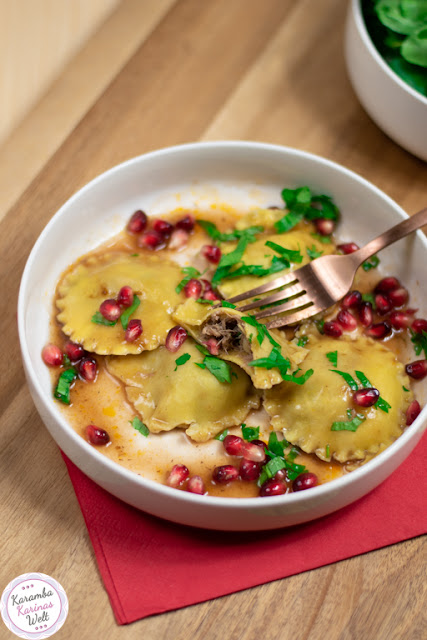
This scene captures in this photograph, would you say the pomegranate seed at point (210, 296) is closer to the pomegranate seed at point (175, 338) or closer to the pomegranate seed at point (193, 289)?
the pomegranate seed at point (193, 289)

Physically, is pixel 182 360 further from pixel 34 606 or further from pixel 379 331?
pixel 34 606

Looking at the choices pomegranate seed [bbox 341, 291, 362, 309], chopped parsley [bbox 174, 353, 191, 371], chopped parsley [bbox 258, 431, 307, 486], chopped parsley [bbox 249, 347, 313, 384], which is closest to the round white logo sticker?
chopped parsley [bbox 258, 431, 307, 486]

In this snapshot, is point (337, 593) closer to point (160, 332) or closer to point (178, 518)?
point (178, 518)

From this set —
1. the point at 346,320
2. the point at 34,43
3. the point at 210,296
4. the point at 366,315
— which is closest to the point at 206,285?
the point at 210,296

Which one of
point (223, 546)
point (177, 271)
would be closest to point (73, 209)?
A: point (177, 271)

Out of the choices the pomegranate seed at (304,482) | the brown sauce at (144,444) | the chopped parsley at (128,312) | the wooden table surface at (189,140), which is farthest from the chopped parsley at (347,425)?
the chopped parsley at (128,312)

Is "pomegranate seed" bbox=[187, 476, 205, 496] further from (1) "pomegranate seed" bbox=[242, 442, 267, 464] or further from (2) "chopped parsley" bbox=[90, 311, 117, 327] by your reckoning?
(2) "chopped parsley" bbox=[90, 311, 117, 327]
